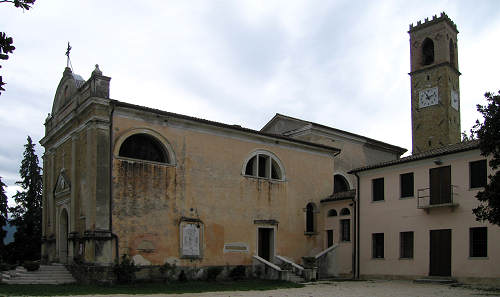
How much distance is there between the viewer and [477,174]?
22.9 metres

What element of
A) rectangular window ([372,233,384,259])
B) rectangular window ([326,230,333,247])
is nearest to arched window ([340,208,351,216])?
rectangular window ([326,230,333,247])

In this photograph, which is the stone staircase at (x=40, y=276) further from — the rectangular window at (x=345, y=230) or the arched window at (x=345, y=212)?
Answer: the arched window at (x=345, y=212)

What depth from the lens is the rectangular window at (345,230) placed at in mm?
29422

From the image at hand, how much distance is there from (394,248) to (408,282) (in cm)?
227

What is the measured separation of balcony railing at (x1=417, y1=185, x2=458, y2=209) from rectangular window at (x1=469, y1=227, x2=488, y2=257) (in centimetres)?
141

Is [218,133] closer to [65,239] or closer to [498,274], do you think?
[65,239]

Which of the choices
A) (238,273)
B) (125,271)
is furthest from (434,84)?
(125,271)

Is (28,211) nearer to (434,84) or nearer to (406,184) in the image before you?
(406,184)

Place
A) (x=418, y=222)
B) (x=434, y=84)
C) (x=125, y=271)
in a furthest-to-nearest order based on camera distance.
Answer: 1. (x=434, y=84)
2. (x=418, y=222)
3. (x=125, y=271)

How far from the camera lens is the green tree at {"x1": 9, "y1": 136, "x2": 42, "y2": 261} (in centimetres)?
3828

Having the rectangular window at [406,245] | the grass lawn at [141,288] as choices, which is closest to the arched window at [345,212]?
the rectangular window at [406,245]

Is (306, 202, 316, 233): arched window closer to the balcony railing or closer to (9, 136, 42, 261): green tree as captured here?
the balcony railing

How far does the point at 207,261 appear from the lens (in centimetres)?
2577

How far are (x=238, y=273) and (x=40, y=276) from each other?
9234 mm
